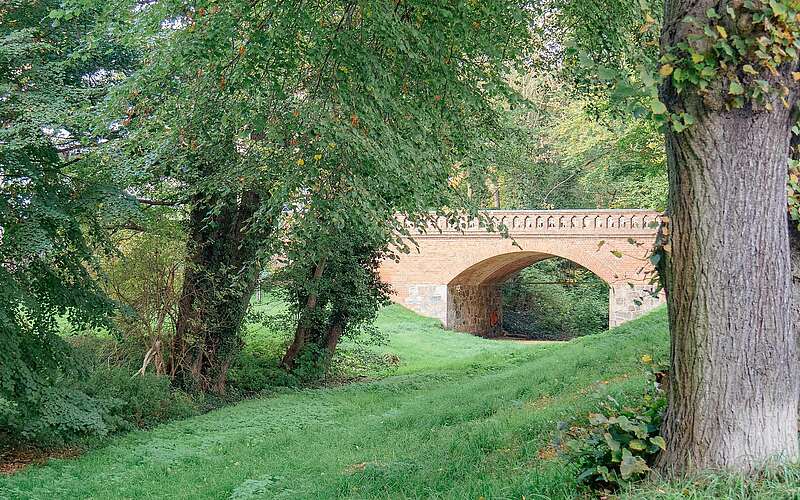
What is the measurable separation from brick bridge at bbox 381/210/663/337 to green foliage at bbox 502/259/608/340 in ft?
5.37

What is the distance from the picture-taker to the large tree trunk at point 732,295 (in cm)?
334

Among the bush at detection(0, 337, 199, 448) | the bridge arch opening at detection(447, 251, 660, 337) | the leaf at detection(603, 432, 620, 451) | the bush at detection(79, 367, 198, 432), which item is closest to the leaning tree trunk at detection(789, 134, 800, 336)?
the leaf at detection(603, 432, 620, 451)

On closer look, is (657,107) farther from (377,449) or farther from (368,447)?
(368,447)

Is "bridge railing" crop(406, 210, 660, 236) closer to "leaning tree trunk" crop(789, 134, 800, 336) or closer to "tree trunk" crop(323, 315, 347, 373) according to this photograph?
"tree trunk" crop(323, 315, 347, 373)

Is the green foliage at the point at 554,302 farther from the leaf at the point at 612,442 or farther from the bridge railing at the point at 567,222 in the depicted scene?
the leaf at the point at 612,442

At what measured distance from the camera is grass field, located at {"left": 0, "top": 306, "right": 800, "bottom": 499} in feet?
15.6

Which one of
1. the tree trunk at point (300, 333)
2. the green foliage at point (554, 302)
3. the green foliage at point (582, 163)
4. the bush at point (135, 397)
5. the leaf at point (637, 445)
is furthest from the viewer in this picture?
the green foliage at point (554, 302)

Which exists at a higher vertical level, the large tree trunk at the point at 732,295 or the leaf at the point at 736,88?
the leaf at the point at 736,88

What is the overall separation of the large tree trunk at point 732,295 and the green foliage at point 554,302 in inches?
1266

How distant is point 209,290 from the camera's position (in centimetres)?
1302

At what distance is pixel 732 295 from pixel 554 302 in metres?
33.3

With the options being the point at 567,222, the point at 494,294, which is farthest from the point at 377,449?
the point at 494,294

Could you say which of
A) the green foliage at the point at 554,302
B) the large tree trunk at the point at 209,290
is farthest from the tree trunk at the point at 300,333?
the green foliage at the point at 554,302

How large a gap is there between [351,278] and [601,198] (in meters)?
25.0
